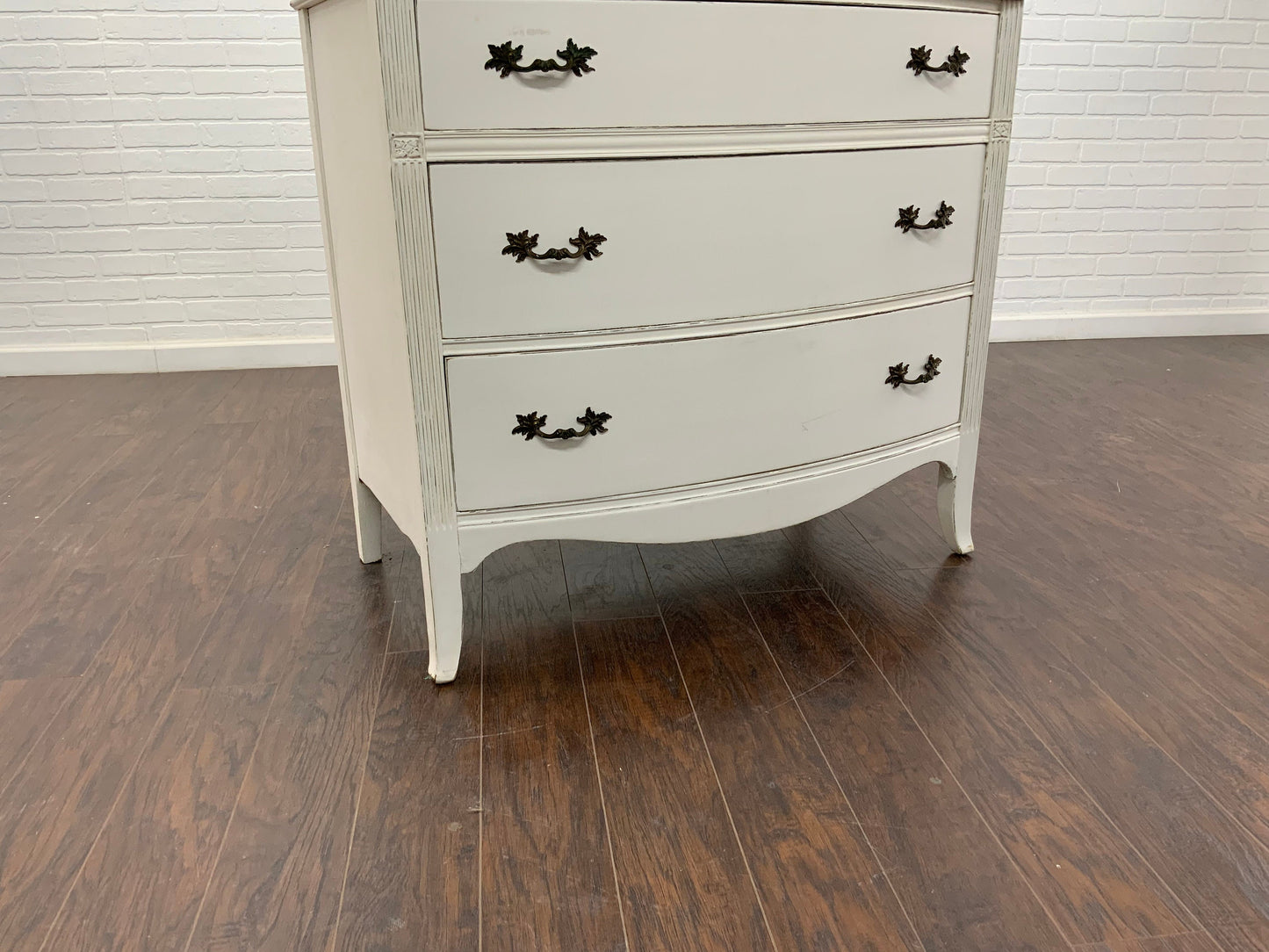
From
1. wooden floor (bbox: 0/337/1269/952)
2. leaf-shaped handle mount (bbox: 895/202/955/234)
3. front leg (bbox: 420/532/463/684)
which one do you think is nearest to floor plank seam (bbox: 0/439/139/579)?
wooden floor (bbox: 0/337/1269/952)

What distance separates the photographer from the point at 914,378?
1694 mm

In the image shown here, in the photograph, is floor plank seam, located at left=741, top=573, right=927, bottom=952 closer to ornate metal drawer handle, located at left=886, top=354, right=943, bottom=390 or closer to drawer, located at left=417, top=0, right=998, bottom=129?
ornate metal drawer handle, located at left=886, top=354, right=943, bottom=390

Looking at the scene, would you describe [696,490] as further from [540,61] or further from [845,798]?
[540,61]

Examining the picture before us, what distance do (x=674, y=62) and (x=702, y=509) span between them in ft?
2.08

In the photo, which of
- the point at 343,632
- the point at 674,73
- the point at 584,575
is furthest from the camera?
the point at 584,575

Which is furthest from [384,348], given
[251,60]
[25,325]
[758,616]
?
[25,325]

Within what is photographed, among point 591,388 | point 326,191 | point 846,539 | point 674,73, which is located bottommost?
point 846,539

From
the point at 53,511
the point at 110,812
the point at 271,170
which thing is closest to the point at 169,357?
the point at 271,170

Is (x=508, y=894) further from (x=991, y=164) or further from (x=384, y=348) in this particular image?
(x=991, y=164)

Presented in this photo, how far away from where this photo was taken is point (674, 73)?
4.27ft

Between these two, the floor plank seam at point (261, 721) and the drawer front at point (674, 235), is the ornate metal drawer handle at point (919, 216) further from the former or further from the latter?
the floor plank seam at point (261, 721)

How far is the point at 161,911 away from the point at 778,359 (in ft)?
3.49

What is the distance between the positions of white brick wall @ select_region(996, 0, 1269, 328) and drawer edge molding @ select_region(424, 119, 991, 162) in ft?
6.77

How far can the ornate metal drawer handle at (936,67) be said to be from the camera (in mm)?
1481
